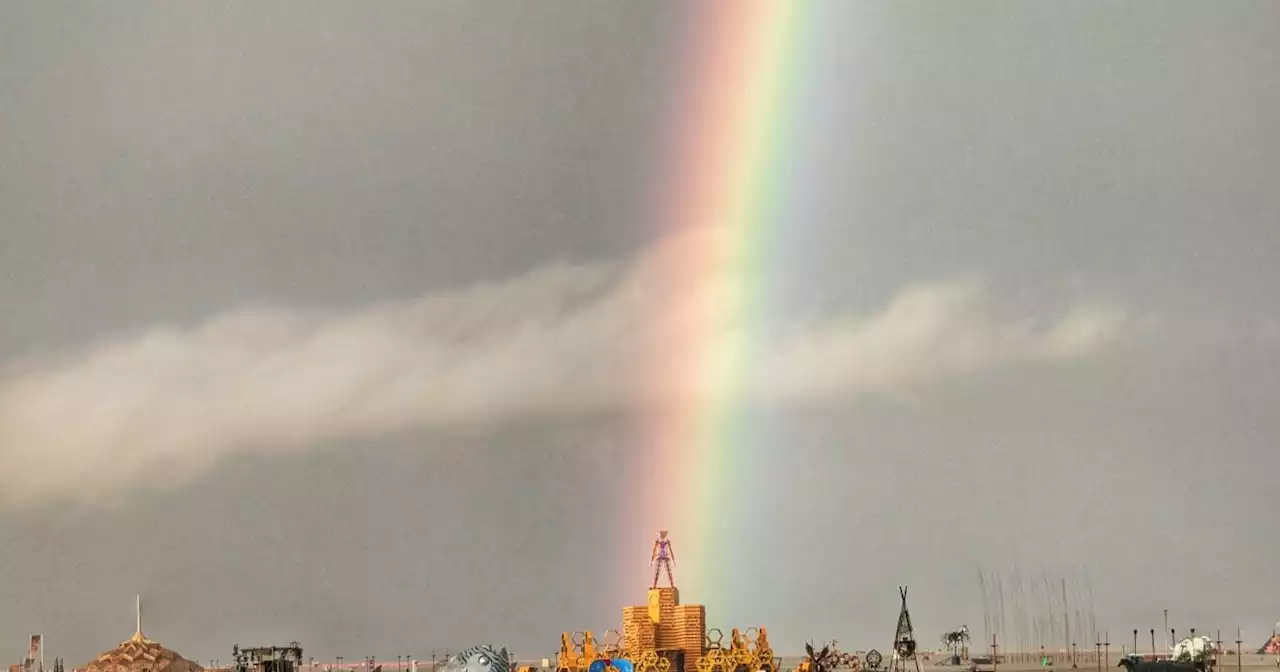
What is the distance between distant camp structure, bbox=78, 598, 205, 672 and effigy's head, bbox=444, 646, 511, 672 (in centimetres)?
3244

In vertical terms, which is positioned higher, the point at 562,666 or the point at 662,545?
the point at 662,545

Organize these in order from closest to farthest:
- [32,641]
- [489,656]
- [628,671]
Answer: [628,671], [489,656], [32,641]

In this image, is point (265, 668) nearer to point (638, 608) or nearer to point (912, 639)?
point (638, 608)

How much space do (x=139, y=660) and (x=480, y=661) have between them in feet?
124

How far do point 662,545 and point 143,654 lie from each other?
50708 mm

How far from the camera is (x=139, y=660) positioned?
163750mm

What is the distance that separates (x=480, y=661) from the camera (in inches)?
5689

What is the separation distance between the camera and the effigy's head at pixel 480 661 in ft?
472

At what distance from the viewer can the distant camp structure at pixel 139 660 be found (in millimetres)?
162375

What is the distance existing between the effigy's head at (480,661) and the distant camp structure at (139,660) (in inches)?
1277

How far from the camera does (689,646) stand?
468ft

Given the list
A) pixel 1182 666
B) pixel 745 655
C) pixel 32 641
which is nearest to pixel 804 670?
pixel 745 655

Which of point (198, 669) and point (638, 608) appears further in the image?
point (198, 669)

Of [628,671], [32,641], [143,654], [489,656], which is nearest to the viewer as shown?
[628,671]
